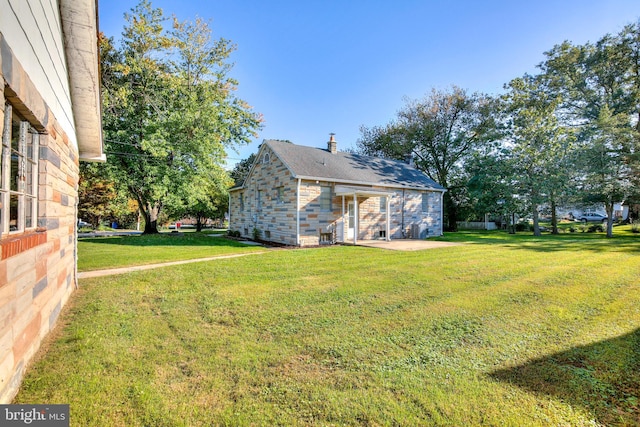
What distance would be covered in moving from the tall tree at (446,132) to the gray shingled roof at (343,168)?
29.0 feet

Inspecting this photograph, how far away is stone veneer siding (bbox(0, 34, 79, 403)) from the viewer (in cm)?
225

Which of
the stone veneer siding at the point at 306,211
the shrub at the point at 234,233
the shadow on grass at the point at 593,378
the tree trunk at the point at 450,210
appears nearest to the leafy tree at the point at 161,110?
the stone veneer siding at the point at 306,211

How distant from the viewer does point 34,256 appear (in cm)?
304

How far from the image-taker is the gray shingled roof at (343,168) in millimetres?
14680

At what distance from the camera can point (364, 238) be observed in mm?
15891

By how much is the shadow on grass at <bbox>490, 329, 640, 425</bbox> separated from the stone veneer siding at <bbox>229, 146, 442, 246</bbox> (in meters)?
11.1

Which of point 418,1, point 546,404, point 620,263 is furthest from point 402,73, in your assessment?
point 546,404

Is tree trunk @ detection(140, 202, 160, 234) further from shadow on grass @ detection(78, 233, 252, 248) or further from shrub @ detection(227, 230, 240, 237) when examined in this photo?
shrub @ detection(227, 230, 240, 237)

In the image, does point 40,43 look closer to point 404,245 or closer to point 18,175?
point 18,175

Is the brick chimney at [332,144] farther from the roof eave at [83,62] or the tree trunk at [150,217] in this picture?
the roof eave at [83,62]

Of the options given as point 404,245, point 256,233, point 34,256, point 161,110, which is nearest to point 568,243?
point 404,245

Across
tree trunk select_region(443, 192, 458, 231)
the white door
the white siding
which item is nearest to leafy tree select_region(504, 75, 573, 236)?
tree trunk select_region(443, 192, 458, 231)

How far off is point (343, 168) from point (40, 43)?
47.0 feet

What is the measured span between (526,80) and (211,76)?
2719cm
